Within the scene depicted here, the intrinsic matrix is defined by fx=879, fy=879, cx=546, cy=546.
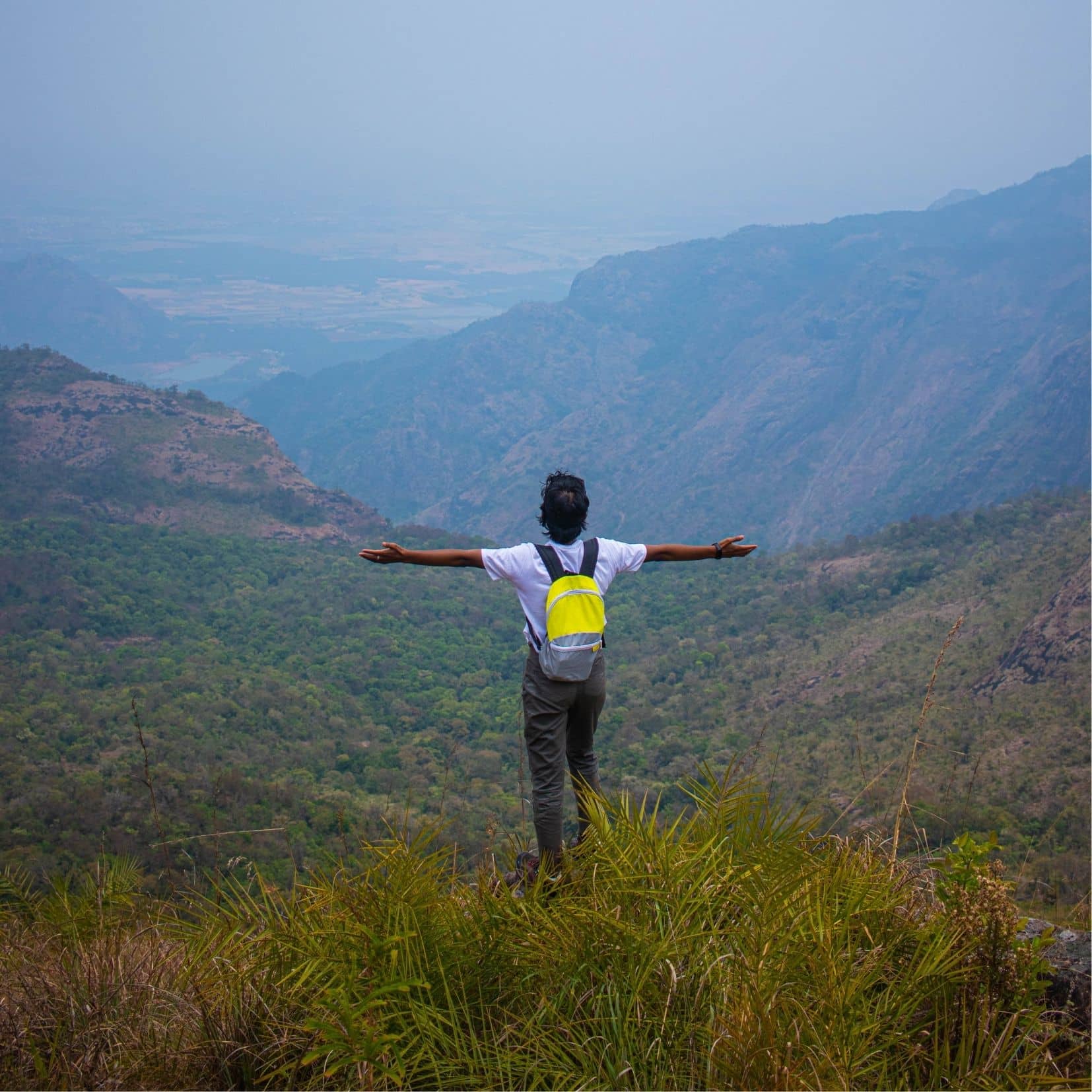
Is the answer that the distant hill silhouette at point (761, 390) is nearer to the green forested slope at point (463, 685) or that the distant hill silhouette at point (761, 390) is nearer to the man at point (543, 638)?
the green forested slope at point (463, 685)

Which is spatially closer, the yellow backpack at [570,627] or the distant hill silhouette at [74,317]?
the yellow backpack at [570,627]

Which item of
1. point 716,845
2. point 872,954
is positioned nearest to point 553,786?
point 716,845

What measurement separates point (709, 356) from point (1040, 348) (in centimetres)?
4908

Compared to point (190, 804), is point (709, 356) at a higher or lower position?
higher

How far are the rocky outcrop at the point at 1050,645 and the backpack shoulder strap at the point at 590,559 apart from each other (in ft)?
72.6

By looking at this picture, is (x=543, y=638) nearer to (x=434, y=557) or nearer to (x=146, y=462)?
(x=434, y=557)

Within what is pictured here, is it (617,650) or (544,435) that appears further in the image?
(544,435)

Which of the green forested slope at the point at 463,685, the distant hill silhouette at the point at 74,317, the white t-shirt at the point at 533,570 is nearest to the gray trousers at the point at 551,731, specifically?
the white t-shirt at the point at 533,570

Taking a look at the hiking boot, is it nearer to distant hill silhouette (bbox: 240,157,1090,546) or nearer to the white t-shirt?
the white t-shirt

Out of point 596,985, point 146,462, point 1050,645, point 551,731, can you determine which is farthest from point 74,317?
point 596,985

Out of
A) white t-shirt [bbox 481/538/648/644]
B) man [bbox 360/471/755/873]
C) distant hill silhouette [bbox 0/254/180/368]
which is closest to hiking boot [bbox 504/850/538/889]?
man [bbox 360/471/755/873]

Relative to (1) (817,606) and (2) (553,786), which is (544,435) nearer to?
(1) (817,606)

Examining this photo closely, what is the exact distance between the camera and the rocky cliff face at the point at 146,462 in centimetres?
4953

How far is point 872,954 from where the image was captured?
2859mm
